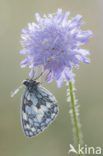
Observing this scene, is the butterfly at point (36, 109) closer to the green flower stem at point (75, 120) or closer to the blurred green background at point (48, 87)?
the green flower stem at point (75, 120)

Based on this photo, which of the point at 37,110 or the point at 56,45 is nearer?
the point at 56,45

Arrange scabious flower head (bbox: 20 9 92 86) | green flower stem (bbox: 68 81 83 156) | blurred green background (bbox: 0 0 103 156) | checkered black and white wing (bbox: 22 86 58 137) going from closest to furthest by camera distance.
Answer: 1. green flower stem (bbox: 68 81 83 156)
2. scabious flower head (bbox: 20 9 92 86)
3. checkered black and white wing (bbox: 22 86 58 137)
4. blurred green background (bbox: 0 0 103 156)

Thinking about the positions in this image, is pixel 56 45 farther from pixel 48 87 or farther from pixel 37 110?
pixel 48 87

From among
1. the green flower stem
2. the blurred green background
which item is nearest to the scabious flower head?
the green flower stem

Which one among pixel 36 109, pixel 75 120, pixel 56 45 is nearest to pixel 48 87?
pixel 36 109

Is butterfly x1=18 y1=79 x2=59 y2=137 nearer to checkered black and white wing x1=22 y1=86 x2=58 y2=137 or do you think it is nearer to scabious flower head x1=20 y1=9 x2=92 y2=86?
checkered black and white wing x1=22 y1=86 x2=58 y2=137

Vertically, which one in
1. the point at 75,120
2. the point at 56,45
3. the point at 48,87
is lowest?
the point at 75,120

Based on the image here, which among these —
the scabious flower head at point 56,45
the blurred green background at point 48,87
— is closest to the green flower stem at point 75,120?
the scabious flower head at point 56,45

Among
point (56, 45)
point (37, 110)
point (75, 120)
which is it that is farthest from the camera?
point (37, 110)
